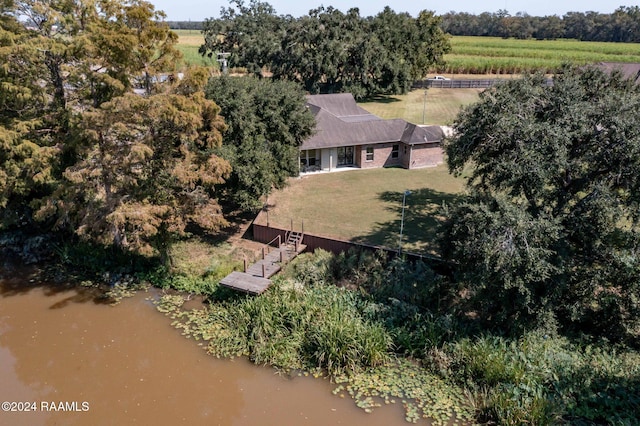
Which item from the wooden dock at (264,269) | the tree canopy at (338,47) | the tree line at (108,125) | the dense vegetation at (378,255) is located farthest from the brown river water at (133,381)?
the tree canopy at (338,47)

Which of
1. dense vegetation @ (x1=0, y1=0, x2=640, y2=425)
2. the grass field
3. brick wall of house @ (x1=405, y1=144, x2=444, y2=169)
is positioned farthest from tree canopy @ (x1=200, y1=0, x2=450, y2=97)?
dense vegetation @ (x1=0, y1=0, x2=640, y2=425)

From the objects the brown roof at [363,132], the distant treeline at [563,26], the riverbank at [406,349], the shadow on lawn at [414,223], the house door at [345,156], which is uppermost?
the distant treeline at [563,26]

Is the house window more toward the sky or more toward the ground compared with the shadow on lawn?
more toward the sky

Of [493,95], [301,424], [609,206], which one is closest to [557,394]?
[609,206]

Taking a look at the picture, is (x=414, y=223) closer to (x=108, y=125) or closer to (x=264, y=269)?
(x=264, y=269)

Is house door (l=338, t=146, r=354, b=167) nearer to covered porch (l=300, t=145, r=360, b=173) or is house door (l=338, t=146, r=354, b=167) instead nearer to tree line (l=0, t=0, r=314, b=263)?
covered porch (l=300, t=145, r=360, b=173)

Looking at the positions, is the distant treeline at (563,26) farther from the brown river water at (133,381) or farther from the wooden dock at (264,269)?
the brown river water at (133,381)

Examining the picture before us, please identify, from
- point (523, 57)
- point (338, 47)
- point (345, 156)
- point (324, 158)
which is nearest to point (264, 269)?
point (324, 158)
